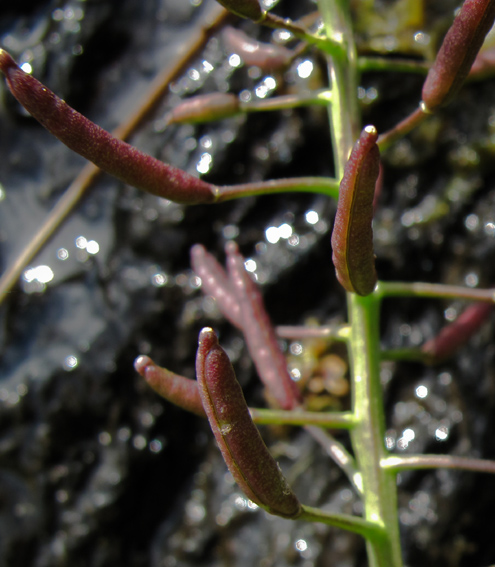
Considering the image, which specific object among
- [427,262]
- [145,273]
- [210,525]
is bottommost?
[210,525]

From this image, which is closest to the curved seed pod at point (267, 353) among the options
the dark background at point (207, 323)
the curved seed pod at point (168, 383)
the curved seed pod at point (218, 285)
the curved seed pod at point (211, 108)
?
the curved seed pod at point (218, 285)

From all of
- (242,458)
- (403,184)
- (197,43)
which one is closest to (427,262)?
(403,184)

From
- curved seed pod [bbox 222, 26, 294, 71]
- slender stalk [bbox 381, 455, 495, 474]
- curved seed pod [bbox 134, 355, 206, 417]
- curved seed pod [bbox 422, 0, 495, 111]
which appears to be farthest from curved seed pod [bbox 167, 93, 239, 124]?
slender stalk [bbox 381, 455, 495, 474]

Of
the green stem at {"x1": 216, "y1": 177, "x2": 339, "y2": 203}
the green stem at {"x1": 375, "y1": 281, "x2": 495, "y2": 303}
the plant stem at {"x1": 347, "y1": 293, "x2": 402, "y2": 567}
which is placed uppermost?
the green stem at {"x1": 216, "y1": 177, "x2": 339, "y2": 203}

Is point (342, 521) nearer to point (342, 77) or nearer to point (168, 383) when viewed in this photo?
point (168, 383)

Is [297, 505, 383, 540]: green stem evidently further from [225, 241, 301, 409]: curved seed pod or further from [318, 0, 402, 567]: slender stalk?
[225, 241, 301, 409]: curved seed pod

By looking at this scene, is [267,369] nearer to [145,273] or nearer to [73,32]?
[145,273]
